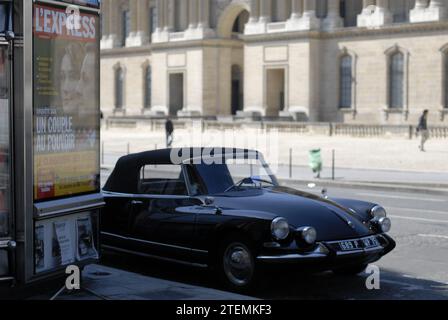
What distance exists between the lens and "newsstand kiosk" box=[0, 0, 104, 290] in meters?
7.33

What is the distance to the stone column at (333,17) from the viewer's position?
55.1 meters

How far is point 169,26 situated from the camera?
6788cm

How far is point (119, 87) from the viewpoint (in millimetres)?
75812

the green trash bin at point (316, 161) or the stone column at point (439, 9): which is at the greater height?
the stone column at point (439, 9)

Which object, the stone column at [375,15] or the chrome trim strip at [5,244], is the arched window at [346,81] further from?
the chrome trim strip at [5,244]

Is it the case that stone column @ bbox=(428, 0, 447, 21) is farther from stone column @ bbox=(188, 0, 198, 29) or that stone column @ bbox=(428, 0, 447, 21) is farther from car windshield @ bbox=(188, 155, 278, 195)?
car windshield @ bbox=(188, 155, 278, 195)

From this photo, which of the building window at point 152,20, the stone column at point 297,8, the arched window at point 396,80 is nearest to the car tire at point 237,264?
the arched window at point 396,80

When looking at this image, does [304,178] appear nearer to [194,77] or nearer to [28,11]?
[28,11]

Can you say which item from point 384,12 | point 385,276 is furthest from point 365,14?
point 385,276

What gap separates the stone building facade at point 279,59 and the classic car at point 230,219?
40.4 meters

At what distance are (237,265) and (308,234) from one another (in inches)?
35.5

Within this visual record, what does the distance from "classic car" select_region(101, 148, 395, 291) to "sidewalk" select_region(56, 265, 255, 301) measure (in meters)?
0.71

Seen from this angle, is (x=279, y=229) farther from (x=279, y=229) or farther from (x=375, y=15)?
(x=375, y=15)

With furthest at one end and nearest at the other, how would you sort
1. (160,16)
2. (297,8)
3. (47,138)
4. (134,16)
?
(134,16), (160,16), (297,8), (47,138)
